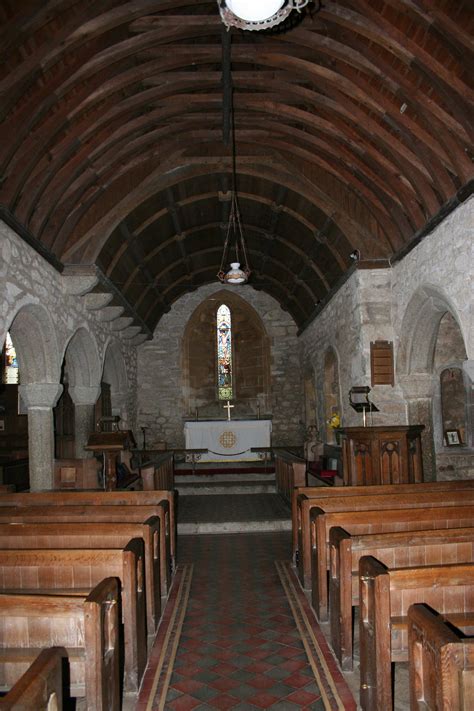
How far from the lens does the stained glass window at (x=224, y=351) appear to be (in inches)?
651

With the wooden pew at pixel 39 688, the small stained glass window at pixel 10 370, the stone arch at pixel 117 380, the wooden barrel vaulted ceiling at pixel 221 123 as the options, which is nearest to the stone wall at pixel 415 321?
the wooden barrel vaulted ceiling at pixel 221 123

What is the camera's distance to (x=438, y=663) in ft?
6.48

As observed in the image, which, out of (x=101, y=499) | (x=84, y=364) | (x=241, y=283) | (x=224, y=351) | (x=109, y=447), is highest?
(x=241, y=283)

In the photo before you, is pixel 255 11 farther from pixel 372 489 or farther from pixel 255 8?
pixel 372 489

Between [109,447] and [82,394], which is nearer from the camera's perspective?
[109,447]

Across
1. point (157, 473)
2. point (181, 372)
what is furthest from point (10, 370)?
point (157, 473)

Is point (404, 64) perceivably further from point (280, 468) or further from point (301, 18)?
point (280, 468)

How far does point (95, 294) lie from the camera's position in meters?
9.58

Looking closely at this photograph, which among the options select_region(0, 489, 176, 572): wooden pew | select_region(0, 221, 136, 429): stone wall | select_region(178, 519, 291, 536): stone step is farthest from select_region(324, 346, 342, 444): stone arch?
select_region(0, 489, 176, 572): wooden pew

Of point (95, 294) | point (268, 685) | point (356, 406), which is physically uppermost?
point (95, 294)

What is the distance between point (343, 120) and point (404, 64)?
5.34 ft

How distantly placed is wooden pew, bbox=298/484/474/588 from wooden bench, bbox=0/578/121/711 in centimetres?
228

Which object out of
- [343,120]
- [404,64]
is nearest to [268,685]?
[404,64]

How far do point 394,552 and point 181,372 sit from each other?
13.1 metres
